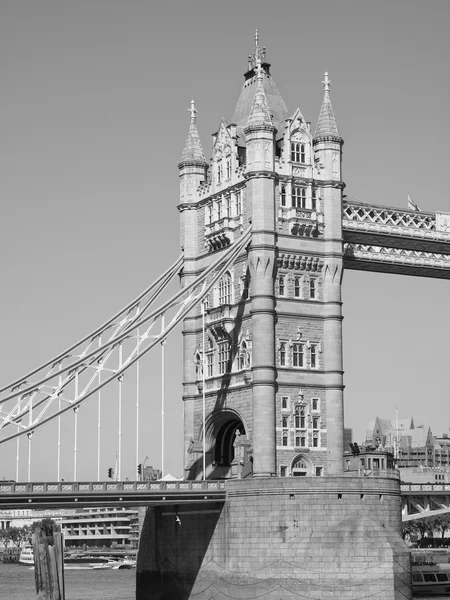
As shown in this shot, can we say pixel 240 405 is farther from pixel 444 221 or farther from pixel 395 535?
pixel 444 221

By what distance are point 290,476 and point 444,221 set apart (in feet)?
85.1

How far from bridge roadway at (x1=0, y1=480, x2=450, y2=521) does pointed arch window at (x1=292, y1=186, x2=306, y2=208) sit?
1985cm

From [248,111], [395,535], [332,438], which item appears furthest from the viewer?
[248,111]

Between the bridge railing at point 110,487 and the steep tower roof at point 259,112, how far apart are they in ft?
79.3

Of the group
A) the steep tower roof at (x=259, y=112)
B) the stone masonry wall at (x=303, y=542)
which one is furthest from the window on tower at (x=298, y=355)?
the steep tower roof at (x=259, y=112)

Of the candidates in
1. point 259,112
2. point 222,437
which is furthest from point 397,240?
point 222,437

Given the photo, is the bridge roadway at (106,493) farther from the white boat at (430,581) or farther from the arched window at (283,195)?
the white boat at (430,581)

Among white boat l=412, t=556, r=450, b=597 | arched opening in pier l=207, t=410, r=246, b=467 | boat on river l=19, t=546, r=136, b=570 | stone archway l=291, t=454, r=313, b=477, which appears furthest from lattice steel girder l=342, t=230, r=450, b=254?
boat on river l=19, t=546, r=136, b=570

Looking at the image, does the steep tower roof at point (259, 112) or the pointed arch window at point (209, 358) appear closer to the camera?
the steep tower roof at point (259, 112)

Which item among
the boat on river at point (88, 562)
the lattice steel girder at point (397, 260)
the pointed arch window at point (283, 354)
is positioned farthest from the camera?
the boat on river at point (88, 562)

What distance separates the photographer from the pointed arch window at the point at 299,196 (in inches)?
3408

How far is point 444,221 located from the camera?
316 ft

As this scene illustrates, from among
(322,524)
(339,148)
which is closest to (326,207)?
(339,148)

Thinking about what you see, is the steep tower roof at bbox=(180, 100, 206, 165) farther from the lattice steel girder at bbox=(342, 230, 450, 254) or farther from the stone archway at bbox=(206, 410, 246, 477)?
the stone archway at bbox=(206, 410, 246, 477)
